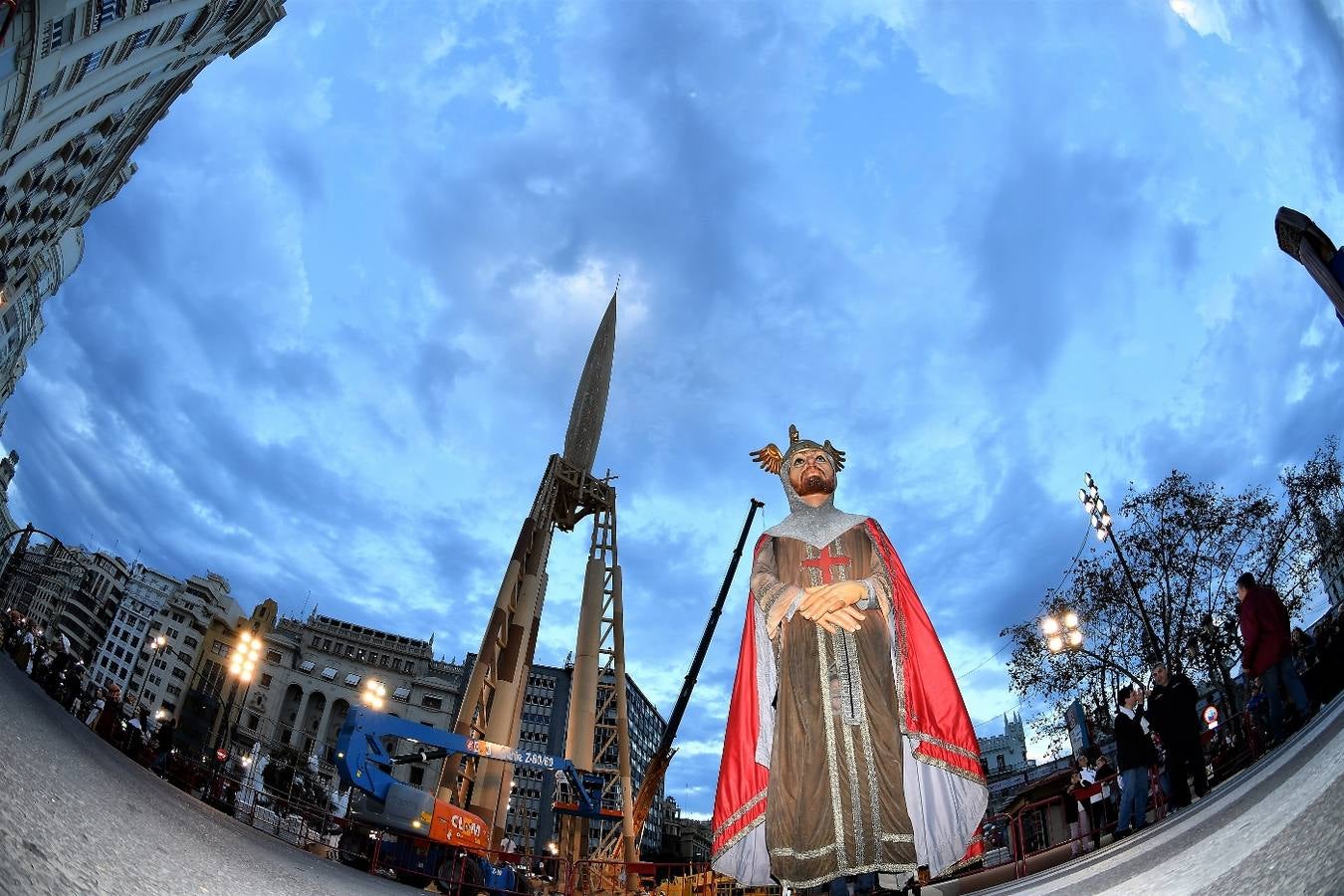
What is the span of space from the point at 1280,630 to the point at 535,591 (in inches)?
692

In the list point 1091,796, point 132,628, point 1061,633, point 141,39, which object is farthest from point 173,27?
point 132,628

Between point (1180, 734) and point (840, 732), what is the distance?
16.1 feet

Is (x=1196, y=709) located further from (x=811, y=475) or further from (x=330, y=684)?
(x=330, y=684)

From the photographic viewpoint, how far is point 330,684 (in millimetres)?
77438

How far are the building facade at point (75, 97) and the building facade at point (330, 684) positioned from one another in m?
39.7

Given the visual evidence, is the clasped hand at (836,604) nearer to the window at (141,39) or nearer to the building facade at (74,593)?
the window at (141,39)

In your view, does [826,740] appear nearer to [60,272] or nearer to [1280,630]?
[1280,630]

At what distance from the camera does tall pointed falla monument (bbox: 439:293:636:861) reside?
56.5 ft

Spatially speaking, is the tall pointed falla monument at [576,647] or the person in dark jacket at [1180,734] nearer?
the person in dark jacket at [1180,734]

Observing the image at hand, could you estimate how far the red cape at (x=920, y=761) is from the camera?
4.17 metres

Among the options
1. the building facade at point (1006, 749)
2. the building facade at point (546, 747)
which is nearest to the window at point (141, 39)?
the building facade at point (546, 747)

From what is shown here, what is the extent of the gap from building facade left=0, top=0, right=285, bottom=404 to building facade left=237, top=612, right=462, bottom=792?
1561 inches

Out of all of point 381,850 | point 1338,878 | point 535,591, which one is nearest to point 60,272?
point 535,591

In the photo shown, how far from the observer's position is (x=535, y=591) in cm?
2047
